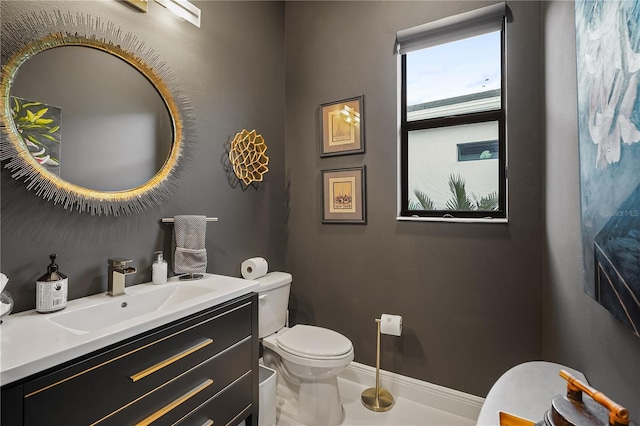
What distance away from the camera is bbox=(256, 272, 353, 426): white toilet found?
169 cm

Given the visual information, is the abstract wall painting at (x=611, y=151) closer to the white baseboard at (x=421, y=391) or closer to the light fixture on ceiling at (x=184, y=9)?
the white baseboard at (x=421, y=391)

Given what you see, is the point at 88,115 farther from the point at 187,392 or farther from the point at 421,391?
the point at 421,391

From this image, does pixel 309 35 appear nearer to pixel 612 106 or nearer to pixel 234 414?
pixel 612 106

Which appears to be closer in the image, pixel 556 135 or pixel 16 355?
pixel 16 355

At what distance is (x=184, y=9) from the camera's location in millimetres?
1612

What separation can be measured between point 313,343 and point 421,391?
0.81 meters

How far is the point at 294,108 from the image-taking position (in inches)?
96.2

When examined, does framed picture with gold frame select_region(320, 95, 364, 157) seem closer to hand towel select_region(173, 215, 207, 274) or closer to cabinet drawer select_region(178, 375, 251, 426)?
hand towel select_region(173, 215, 207, 274)

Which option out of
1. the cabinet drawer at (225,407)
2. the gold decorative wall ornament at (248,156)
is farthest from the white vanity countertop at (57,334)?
the gold decorative wall ornament at (248,156)

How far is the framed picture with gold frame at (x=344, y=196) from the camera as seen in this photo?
215 cm

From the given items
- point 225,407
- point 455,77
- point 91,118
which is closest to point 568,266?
point 455,77

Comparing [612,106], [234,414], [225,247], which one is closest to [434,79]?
[612,106]

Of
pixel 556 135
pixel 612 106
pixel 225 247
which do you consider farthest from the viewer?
pixel 225 247

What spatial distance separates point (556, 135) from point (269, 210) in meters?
1.76
